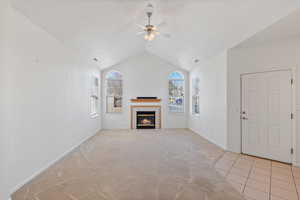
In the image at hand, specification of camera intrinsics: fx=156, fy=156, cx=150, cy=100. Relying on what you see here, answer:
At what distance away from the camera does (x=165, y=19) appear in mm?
3777

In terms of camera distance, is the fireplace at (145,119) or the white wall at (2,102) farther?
the fireplace at (145,119)

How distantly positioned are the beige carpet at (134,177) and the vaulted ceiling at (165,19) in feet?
8.74

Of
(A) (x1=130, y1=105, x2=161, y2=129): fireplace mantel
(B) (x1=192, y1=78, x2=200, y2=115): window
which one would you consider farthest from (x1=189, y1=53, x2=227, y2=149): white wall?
(A) (x1=130, y1=105, x2=161, y2=129): fireplace mantel

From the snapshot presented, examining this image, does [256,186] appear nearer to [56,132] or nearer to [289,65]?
Answer: [289,65]

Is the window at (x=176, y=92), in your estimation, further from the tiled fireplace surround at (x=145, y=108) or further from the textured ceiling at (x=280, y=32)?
the textured ceiling at (x=280, y=32)

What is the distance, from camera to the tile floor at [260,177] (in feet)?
7.12

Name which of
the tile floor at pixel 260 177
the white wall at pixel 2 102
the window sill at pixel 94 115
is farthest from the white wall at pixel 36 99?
the tile floor at pixel 260 177

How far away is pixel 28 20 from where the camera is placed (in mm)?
2535

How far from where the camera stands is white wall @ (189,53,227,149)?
4.15m

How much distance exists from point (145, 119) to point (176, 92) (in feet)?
6.27

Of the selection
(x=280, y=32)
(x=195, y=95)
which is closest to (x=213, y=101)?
(x=195, y=95)

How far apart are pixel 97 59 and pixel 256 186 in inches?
214

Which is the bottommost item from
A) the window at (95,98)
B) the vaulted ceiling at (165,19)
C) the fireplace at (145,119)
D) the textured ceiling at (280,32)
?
the fireplace at (145,119)

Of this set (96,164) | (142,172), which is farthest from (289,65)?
(96,164)
